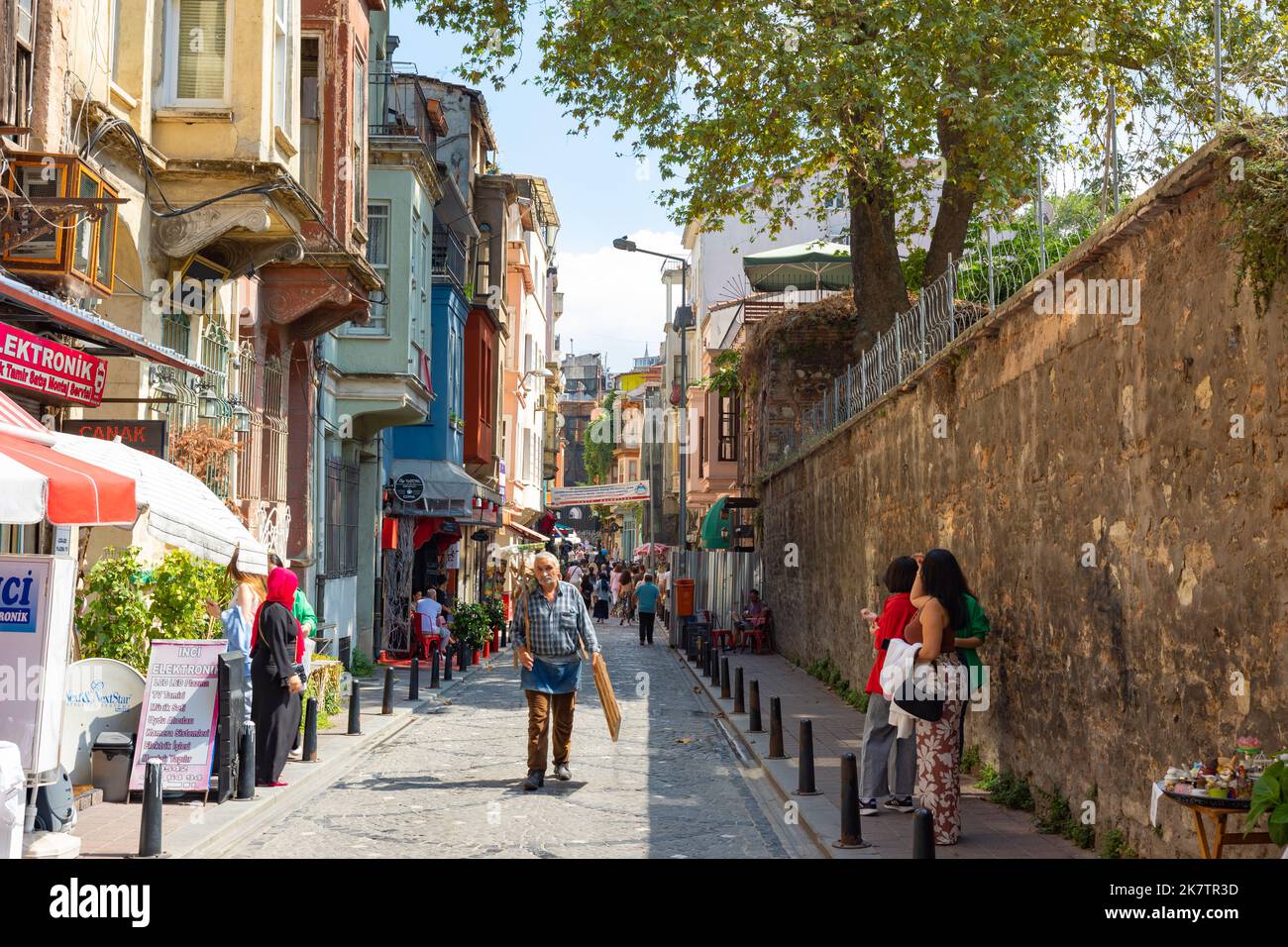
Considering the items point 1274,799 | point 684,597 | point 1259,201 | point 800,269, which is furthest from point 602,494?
point 1274,799

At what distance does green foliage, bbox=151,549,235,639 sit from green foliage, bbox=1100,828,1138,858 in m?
6.78

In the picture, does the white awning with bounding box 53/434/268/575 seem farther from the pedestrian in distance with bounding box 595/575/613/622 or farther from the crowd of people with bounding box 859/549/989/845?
the pedestrian in distance with bounding box 595/575/613/622

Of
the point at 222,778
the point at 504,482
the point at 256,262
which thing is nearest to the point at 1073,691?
the point at 222,778

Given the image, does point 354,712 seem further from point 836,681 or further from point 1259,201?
point 1259,201

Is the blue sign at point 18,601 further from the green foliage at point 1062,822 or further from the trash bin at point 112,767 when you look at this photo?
the green foliage at point 1062,822

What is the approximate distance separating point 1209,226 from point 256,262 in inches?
441

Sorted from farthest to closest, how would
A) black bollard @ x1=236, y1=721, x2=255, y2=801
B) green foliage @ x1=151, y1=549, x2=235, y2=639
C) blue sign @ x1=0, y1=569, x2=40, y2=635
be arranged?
green foliage @ x1=151, y1=549, x2=235, y2=639
black bollard @ x1=236, y1=721, x2=255, y2=801
blue sign @ x1=0, y1=569, x2=40, y2=635

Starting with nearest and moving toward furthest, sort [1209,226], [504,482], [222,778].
Answer: 1. [1209,226]
2. [222,778]
3. [504,482]

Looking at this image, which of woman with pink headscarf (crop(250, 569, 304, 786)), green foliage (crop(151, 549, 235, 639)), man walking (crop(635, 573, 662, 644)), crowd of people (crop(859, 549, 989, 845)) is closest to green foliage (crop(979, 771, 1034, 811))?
crowd of people (crop(859, 549, 989, 845))

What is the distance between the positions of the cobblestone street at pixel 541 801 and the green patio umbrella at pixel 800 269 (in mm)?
20392

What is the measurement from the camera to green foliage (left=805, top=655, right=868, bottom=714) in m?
16.6

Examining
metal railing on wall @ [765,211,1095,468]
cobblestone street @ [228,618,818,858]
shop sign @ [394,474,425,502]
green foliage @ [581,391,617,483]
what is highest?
green foliage @ [581,391,617,483]
